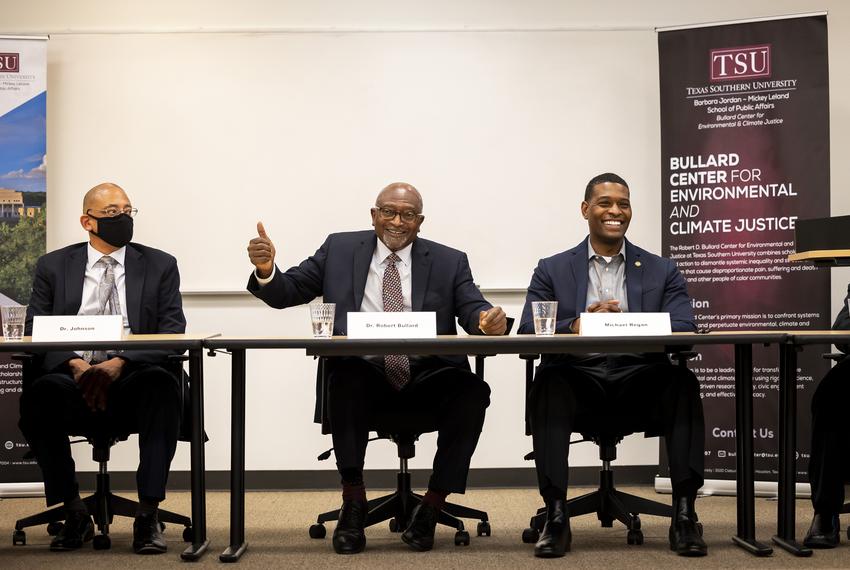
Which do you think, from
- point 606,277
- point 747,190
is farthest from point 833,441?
point 747,190

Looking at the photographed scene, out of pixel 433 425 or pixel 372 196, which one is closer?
pixel 433 425

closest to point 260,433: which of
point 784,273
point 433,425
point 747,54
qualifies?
point 433,425

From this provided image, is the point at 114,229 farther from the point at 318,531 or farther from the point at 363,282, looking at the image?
the point at 318,531

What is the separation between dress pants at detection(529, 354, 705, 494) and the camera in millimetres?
3184

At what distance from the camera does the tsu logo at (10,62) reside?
4.86 meters

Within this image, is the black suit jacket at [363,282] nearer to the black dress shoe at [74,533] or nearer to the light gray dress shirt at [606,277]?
the light gray dress shirt at [606,277]

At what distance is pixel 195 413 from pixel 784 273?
3007 mm

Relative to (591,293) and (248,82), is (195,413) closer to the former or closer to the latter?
(591,293)

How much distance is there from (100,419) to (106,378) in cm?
16

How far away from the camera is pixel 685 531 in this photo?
3.16m

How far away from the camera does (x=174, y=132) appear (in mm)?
5035

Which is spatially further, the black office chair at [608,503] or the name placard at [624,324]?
the black office chair at [608,503]

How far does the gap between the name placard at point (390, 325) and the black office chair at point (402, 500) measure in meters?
0.51

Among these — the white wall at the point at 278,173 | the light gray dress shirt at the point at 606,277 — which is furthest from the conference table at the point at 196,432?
the white wall at the point at 278,173
